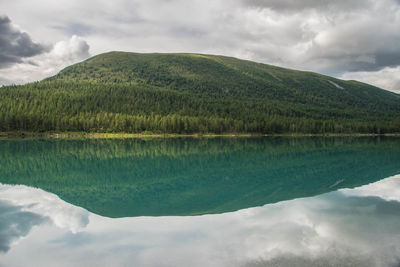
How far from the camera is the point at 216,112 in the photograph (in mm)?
175750

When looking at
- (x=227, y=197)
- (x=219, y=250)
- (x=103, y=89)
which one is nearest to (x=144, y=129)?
(x=103, y=89)

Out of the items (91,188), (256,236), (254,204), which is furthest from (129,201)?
(256,236)

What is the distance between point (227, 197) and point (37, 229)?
11523 mm

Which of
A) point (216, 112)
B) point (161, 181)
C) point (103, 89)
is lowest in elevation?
point (161, 181)

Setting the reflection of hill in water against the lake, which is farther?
the reflection of hill in water

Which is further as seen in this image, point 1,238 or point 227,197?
point 227,197

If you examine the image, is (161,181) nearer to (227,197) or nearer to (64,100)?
(227,197)

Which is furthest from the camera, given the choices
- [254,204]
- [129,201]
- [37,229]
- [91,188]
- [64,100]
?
[64,100]

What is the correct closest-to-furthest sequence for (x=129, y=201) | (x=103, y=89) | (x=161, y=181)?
(x=129, y=201) → (x=161, y=181) → (x=103, y=89)

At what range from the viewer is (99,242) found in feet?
40.2

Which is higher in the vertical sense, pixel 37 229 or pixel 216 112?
pixel 216 112

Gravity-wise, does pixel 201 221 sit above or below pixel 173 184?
above

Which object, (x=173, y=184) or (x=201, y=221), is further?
(x=173, y=184)

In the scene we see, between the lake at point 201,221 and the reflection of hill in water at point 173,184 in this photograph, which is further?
the reflection of hill in water at point 173,184
